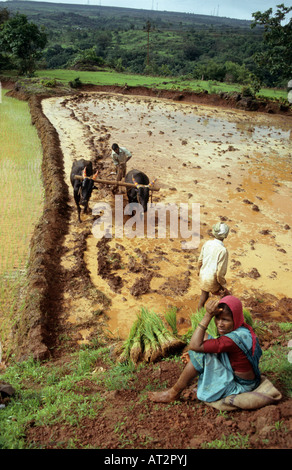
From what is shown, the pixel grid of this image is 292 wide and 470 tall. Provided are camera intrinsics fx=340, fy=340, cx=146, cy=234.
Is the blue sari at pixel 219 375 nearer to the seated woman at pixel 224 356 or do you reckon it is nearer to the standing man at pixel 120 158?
the seated woman at pixel 224 356

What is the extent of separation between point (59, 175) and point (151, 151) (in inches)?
177

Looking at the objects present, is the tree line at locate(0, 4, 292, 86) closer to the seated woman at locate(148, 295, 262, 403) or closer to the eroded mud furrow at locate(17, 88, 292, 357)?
the eroded mud furrow at locate(17, 88, 292, 357)

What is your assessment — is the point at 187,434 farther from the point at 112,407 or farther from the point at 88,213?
the point at 88,213

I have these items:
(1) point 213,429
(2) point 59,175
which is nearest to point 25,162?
(2) point 59,175

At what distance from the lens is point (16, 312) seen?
5539mm

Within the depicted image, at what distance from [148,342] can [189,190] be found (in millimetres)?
6863

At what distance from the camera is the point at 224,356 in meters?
2.96

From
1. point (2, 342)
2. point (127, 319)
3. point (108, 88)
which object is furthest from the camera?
point (108, 88)

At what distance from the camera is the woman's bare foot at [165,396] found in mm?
3109

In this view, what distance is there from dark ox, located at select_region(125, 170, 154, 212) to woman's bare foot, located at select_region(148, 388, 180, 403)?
5.39 m

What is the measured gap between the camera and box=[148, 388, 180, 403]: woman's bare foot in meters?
3.11

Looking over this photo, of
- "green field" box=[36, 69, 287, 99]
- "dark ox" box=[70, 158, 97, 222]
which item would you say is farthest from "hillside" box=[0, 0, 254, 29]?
"dark ox" box=[70, 158, 97, 222]

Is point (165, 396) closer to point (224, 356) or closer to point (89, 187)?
point (224, 356)

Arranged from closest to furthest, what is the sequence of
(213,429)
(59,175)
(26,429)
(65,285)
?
(213,429) → (26,429) → (65,285) → (59,175)
